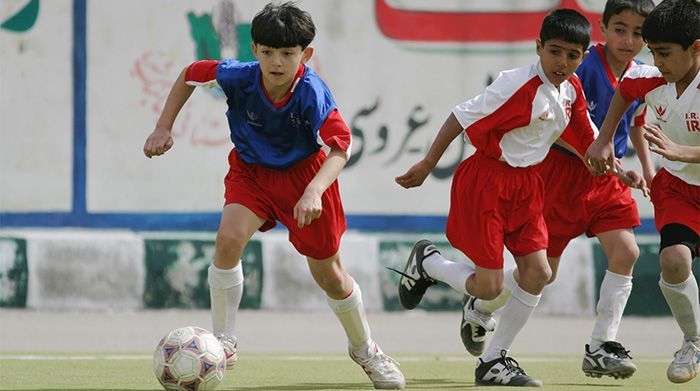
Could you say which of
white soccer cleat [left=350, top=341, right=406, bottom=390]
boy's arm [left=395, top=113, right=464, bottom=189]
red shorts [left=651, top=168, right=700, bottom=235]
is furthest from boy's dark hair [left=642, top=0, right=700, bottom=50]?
white soccer cleat [left=350, top=341, right=406, bottom=390]

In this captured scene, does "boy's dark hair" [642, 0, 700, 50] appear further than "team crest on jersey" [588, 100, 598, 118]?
No

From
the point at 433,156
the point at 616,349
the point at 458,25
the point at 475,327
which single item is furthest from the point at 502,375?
the point at 458,25

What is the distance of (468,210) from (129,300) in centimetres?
443

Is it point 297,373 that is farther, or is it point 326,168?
point 297,373

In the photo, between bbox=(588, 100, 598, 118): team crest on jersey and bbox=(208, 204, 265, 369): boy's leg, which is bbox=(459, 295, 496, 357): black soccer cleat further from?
bbox=(208, 204, 265, 369): boy's leg

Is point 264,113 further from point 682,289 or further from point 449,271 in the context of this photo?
point 682,289

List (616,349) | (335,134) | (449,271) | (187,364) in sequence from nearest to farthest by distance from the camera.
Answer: (187,364) < (335,134) < (616,349) < (449,271)

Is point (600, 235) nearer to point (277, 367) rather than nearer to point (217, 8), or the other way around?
point (277, 367)

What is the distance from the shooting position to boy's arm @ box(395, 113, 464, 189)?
6.57 meters

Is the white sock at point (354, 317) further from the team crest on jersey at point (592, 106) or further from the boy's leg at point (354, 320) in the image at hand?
the team crest on jersey at point (592, 106)

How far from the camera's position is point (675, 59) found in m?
6.23

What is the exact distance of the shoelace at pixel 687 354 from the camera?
6.39 metres

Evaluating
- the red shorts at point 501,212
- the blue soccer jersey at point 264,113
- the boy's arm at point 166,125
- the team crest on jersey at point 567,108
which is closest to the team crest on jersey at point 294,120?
the blue soccer jersey at point 264,113

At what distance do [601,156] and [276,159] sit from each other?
58.2 inches
